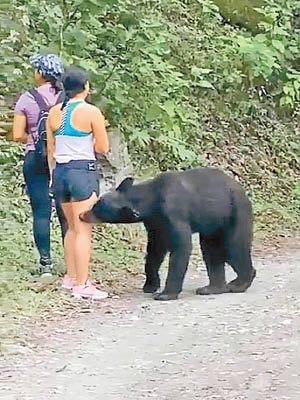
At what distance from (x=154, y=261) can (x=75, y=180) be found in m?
1.09

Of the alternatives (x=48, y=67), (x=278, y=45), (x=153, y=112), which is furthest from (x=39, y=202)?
(x=278, y=45)

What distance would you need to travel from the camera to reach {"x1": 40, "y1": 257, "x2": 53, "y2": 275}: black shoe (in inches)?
361

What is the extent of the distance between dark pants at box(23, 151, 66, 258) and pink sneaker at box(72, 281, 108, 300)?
23.9 inches

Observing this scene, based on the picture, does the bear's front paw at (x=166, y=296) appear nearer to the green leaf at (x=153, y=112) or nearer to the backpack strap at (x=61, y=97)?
the backpack strap at (x=61, y=97)

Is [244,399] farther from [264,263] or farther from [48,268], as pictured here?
[264,263]

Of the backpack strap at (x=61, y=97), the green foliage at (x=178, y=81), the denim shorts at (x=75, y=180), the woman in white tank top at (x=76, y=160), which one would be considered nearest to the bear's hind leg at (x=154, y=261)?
the woman in white tank top at (x=76, y=160)

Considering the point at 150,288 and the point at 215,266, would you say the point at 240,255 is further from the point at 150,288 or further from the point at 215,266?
the point at 150,288

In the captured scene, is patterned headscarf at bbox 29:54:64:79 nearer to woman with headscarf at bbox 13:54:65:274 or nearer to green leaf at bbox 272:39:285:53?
woman with headscarf at bbox 13:54:65:274

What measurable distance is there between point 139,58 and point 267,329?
476 centimetres

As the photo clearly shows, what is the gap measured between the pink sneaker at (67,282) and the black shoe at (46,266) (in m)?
0.41

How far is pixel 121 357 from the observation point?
22.0 feet

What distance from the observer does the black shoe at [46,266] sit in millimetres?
9164

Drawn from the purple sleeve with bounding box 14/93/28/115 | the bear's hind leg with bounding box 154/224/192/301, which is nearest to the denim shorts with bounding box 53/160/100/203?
the purple sleeve with bounding box 14/93/28/115

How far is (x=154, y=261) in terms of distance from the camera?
29.2 feet
